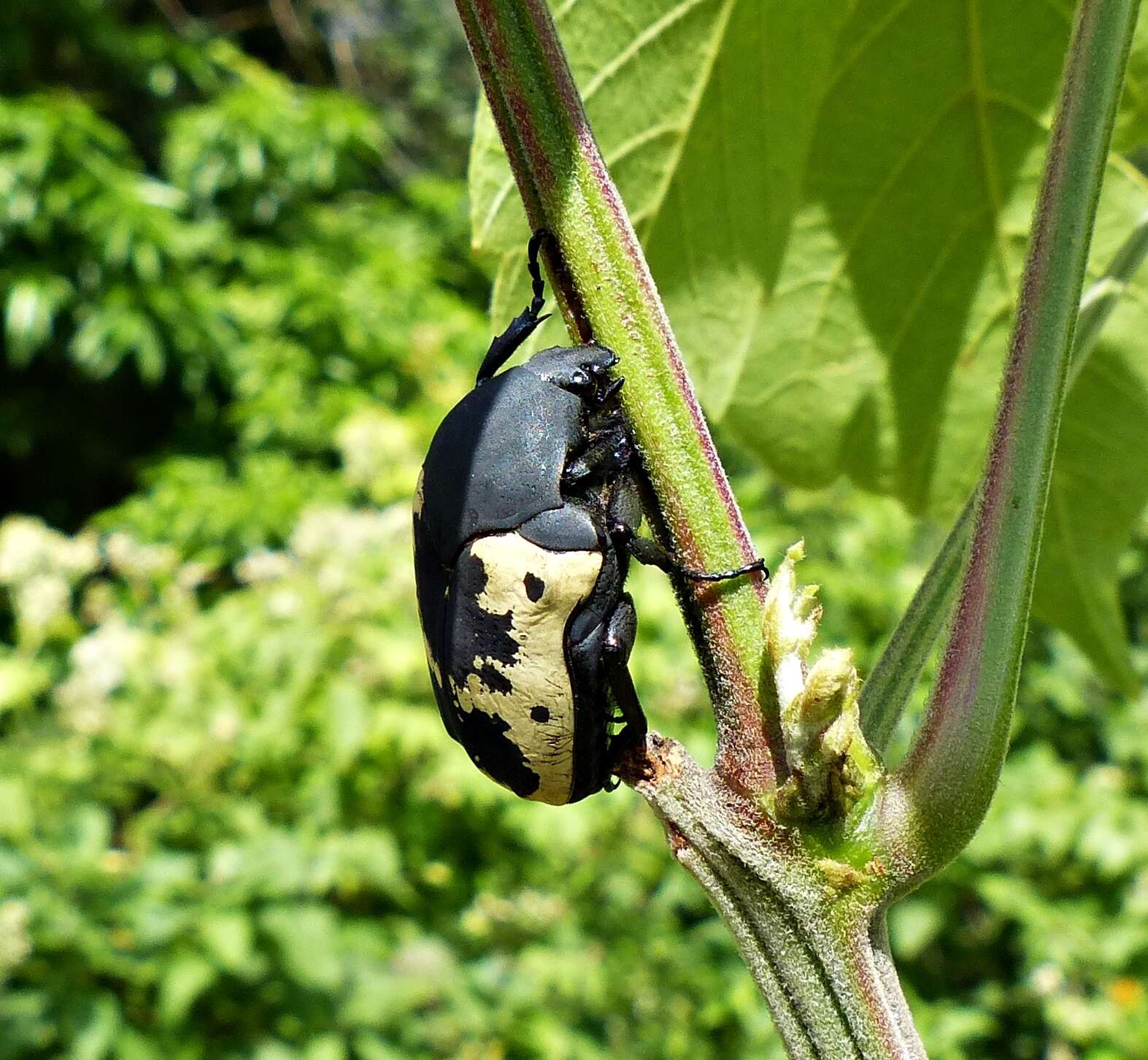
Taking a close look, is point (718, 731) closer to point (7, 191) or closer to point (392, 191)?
point (7, 191)

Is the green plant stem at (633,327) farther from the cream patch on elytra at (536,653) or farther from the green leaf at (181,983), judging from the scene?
the green leaf at (181,983)

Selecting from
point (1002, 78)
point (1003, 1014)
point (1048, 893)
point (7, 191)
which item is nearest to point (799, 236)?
point (1002, 78)

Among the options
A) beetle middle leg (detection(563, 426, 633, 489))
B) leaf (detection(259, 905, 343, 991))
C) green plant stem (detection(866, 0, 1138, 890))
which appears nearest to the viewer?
green plant stem (detection(866, 0, 1138, 890))

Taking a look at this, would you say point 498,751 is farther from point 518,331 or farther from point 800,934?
point 800,934

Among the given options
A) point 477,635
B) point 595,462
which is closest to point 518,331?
point 595,462

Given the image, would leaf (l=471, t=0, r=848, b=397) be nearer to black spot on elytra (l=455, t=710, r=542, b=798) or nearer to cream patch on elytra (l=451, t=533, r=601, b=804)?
cream patch on elytra (l=451, t=533, r=601, b=804)

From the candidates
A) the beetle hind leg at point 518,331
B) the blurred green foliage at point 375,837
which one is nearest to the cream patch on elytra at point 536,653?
the beetle hind leg at point 518,331

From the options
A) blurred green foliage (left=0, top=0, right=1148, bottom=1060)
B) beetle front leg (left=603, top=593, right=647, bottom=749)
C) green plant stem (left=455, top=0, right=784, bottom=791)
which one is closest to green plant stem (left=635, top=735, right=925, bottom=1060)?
green plant stem (left=455, top=0, right=784, bottom=791)
